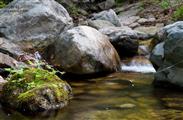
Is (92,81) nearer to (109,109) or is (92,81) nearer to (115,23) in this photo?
(109,109)

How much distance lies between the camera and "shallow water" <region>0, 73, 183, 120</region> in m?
6.72

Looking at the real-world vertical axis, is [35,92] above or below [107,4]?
below

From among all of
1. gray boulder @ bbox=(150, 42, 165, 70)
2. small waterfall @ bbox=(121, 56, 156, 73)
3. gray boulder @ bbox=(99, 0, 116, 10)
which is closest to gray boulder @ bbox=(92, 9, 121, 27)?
small waterfall @ bbox=(121, 56, 156, 73)

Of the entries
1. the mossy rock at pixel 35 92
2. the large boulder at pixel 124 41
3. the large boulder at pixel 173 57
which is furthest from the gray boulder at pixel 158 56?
the large boulder at pixel 124 41

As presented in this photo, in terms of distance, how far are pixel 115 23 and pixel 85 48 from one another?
635 centimetres

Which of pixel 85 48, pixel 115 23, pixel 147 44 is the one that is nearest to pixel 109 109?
pixel 85 48

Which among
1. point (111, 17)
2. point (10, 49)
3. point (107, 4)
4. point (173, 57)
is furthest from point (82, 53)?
point (107, 4)

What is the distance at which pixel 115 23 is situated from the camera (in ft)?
53.5

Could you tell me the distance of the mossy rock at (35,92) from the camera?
23.1 feet

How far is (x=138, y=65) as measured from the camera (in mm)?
11648

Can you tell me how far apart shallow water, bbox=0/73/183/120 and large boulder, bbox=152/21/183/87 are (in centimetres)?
31

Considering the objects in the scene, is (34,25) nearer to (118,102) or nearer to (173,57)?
(173,57)

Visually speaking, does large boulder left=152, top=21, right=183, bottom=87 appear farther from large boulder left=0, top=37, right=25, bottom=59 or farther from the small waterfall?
large boulder left=0, top=37, right=25, bottom=59

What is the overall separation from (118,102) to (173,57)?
1.63 metres
